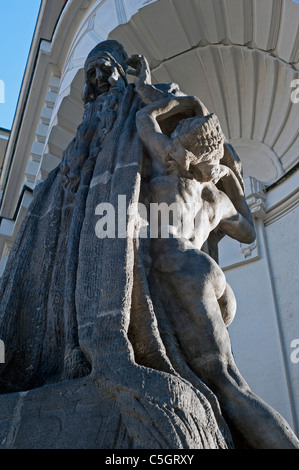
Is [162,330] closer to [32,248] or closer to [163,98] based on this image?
[32,248]

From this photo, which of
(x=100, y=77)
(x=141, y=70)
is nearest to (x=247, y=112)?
(x=100, y=77)

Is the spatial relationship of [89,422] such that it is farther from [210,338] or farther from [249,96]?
[249,96]

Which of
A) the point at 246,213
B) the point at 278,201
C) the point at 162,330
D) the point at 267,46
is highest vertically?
the point at 267,46

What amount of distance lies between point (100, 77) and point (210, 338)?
1955 mm

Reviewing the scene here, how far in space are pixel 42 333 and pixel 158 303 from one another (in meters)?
0.53

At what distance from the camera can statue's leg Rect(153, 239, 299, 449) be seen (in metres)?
1.68

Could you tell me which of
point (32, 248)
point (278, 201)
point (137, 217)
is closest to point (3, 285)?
point (32, 248)

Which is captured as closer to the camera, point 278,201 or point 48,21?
point 278,201

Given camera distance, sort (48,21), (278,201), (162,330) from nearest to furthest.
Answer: (162,330) → (278,201) → (48,21)

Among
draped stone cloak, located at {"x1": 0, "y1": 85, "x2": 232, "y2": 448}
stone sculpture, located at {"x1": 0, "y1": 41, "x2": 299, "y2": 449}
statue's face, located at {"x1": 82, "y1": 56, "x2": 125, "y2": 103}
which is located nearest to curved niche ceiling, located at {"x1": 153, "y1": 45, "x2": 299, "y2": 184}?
statue's face, located at {"x1": 82, "y1": 56, "x2": 125, "y2": 103}

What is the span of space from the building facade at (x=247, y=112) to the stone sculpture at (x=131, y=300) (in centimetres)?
254

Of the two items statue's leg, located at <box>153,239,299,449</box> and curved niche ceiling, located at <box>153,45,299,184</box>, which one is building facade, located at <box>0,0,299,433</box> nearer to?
curved niche ceiling, located at <box>153,45,299,184</box>

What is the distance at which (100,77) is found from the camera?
315cm
